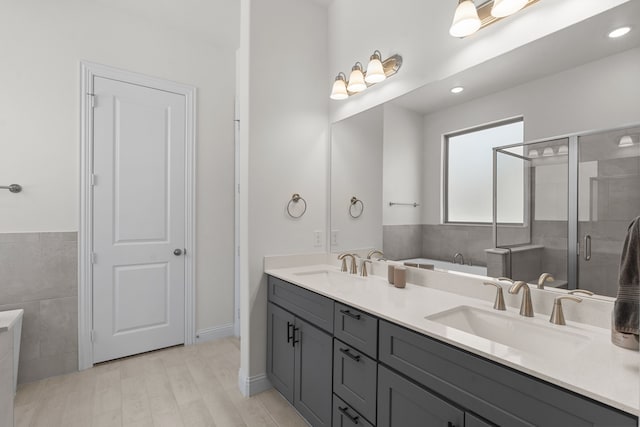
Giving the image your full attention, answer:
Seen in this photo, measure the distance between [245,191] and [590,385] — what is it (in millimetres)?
1983

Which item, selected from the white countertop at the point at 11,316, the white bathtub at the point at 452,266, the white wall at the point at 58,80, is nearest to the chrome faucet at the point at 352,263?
the white bathtub at the point at 452,266

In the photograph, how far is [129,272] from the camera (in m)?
2.76

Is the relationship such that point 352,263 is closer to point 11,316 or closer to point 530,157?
point 530,157

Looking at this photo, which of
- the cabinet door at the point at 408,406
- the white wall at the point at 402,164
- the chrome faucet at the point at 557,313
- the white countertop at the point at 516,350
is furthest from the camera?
the white wall at the point at 402,164

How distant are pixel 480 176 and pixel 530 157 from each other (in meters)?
0.25

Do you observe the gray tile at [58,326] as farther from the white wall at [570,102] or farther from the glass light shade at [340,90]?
the white wall at [570,102]

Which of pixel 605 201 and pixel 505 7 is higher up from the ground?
pixel 505 7

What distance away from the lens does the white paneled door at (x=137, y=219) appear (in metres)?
2.63

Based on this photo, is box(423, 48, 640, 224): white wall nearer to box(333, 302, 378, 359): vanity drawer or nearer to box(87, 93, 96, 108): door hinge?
box(333, 302, 378, 359): vanity drawer

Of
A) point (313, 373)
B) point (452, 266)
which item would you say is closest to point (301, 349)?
point (313, 373)

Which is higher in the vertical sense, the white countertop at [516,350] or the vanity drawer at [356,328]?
the white countertop at [516,350]

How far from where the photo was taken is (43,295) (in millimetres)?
2412

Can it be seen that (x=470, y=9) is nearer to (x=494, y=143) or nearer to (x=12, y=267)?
(x=494, y=143)

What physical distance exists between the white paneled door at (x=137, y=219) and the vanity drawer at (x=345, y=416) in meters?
1.99
